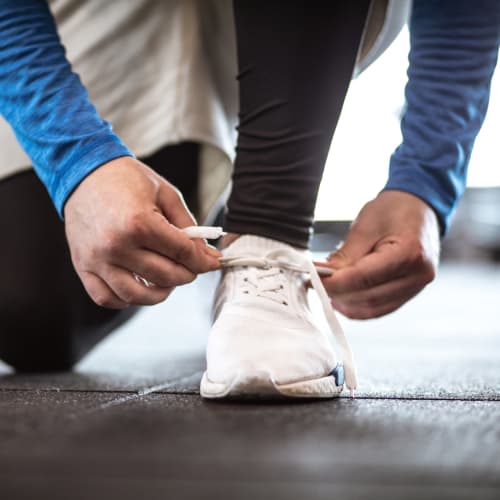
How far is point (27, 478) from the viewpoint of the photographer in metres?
0.34

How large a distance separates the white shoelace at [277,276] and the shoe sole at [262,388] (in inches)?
2.3

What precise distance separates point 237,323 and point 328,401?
10cm

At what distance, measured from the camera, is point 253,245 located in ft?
2.14

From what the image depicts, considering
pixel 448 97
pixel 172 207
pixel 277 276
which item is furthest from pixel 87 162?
pixel 448 97

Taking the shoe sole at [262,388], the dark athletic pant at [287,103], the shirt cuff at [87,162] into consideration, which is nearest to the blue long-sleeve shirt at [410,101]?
the shirt cuff at [87,162]

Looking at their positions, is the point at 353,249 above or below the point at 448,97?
below

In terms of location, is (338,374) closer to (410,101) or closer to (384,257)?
(384,257)

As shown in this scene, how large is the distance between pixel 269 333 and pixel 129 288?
133 millimetres

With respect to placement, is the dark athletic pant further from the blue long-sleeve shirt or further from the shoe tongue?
the blue long-sleeve shirt

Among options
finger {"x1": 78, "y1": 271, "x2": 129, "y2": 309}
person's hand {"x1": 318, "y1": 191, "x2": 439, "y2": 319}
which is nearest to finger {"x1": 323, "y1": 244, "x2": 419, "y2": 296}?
person's hand {"x1": 318, "y1": 191, "x2": 439, "y2": 319}

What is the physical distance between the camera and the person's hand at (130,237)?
55cm

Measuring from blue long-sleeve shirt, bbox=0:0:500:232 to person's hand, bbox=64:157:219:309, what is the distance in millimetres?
28

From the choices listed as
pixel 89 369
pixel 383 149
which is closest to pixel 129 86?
pixel 89 369

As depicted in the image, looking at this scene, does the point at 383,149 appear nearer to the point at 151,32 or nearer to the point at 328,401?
the point at 151,32
